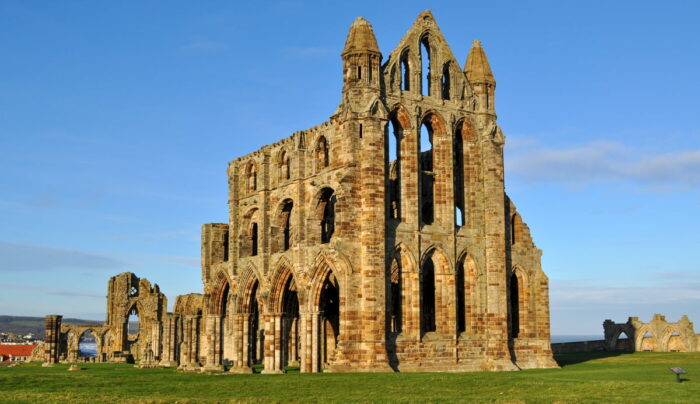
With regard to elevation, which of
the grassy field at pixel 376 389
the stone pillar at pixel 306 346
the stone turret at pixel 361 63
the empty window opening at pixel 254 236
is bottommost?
the grassy field at pixel 376 389

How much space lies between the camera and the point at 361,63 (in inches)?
1473

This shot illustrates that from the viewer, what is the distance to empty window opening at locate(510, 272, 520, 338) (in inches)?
1681

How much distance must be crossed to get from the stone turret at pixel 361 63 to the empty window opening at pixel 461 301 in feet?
31.3

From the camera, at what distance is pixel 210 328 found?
4497cm

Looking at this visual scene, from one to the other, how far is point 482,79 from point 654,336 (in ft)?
98.2

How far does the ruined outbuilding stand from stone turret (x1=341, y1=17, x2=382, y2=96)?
1383 inches

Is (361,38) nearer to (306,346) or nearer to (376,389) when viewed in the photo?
(306,346)

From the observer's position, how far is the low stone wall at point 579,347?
64.9 m

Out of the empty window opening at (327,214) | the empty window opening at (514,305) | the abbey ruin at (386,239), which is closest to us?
the abbey ruin at (386,239)

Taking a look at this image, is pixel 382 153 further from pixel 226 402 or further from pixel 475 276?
pixel 226 402

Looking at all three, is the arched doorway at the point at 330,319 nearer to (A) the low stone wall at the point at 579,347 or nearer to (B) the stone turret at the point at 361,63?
(B) the stone turret at the point at 361,63

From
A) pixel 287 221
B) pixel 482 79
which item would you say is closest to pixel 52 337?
pixel 287 221

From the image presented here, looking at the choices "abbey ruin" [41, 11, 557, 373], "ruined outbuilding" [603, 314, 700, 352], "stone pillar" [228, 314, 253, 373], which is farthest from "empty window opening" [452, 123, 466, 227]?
"ruined outbuilding" [603, 314, 700, 352]

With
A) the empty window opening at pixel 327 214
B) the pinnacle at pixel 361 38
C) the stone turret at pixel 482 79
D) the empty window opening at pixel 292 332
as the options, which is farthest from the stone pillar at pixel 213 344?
the stone turret at pixel 482 79
